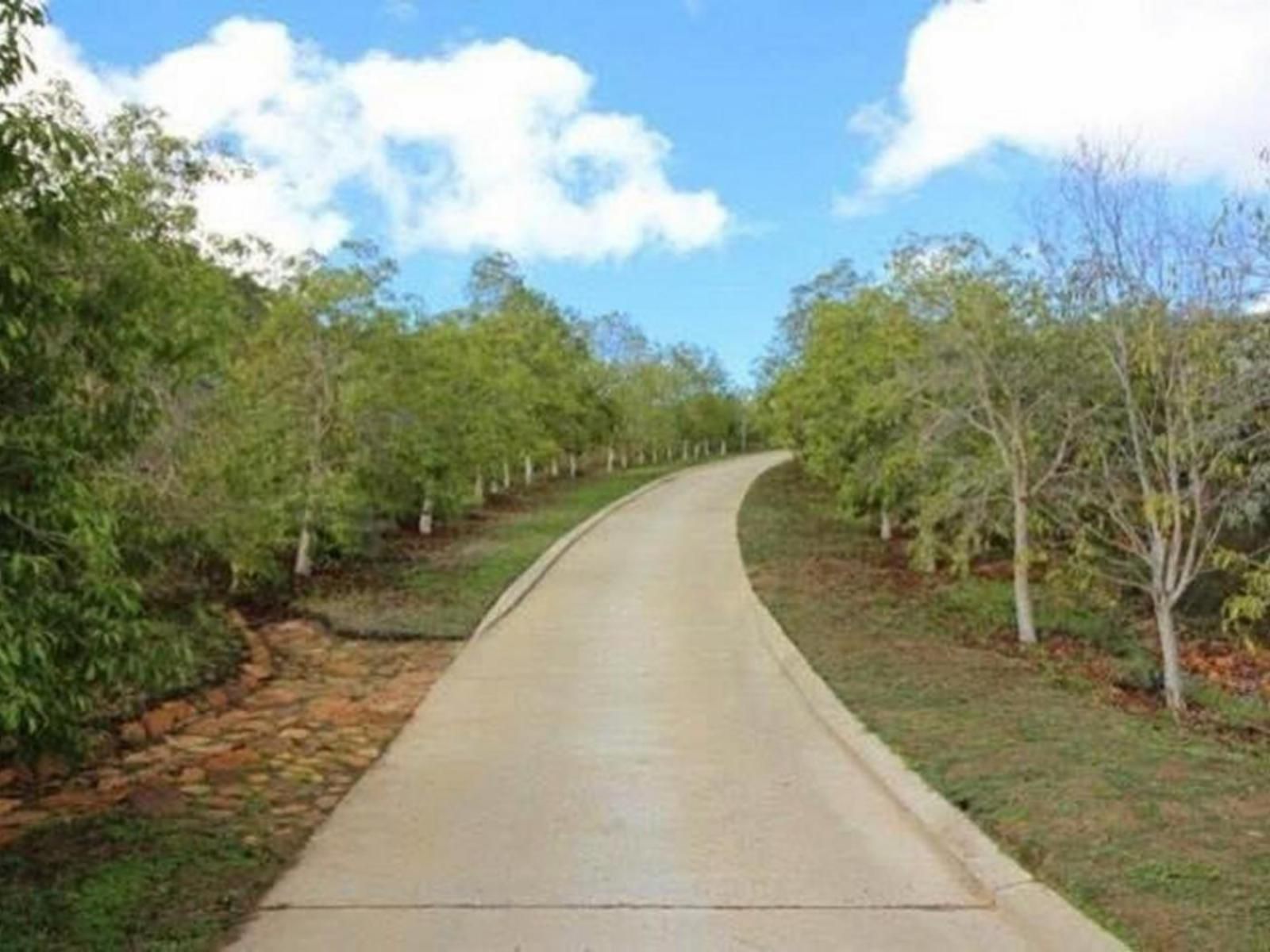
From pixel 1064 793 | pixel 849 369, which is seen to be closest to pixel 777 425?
pixel 849 369

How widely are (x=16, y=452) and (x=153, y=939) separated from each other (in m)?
1.78

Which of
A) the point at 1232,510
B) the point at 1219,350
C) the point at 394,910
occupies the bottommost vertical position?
the point at 394,910

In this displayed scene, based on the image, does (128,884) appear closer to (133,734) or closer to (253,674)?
(133,734)

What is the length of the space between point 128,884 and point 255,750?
2833 millimetres

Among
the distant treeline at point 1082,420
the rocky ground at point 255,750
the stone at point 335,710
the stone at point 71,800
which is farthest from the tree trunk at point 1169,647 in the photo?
the stone at point 71,800

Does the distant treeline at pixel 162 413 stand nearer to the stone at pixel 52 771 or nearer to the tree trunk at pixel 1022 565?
the stone at pixel 52 771

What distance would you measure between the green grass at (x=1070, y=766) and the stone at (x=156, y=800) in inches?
152

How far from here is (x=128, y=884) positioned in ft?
16.5

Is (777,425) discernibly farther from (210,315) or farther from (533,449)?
(210,315)

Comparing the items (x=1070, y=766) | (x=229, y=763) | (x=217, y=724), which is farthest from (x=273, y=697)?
(x=1070, y=766)

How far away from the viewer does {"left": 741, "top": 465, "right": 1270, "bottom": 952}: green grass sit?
480cm

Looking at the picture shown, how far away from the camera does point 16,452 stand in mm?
4512

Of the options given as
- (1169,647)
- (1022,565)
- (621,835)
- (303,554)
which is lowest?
(621,835)

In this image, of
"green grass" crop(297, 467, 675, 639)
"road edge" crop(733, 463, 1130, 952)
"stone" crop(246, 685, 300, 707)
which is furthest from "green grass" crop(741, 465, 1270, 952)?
"stone" crop(246, 685, 300, 707)
